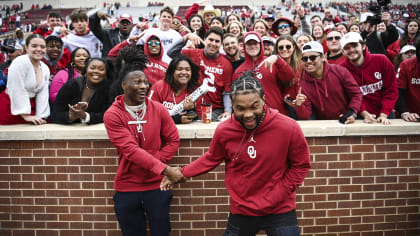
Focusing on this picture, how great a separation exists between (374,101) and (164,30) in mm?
3686

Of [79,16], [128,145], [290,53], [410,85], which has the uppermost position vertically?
[79,16]

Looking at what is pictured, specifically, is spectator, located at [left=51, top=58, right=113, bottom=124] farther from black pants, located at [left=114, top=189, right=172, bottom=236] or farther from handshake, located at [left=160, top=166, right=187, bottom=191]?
handshake, located at [left=160, top=166, right=187, bottom=191]

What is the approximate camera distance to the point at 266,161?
107 inches

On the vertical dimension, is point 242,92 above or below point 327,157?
above

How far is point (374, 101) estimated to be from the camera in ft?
14.6

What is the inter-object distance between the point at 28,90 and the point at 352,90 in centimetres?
384

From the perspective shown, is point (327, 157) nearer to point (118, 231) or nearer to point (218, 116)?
point (218, 116)

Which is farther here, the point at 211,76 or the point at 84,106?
the point at 211,76

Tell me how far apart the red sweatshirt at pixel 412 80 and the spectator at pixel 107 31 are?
4.83 metres

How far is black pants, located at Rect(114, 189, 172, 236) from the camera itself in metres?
3.25

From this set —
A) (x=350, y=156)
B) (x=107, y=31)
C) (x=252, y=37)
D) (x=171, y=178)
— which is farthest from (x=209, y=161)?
(x=107, y=31)

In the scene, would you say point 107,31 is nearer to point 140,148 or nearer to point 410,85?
point 140,148

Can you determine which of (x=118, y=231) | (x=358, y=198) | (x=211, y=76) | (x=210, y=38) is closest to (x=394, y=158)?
(x=358, y=198)

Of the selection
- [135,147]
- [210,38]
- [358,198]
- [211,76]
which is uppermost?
[210,38]
